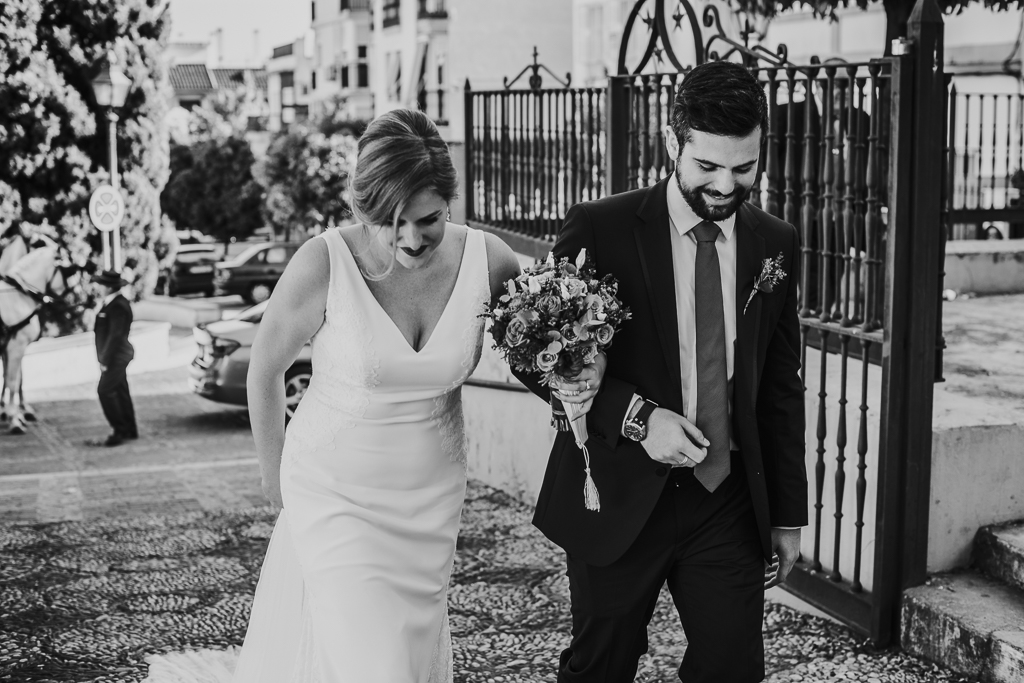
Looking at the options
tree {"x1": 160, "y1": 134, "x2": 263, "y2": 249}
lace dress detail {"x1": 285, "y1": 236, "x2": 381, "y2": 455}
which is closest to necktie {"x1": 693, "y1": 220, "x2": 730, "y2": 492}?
lace dress detail {"x1": 285, "y1": 236, "x2": 381, "y2": 455}

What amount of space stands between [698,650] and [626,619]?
0.22m

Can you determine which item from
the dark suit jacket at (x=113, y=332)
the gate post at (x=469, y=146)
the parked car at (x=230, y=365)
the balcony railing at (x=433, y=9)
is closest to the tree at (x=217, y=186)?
the balcony railing at (x=433, y=9)

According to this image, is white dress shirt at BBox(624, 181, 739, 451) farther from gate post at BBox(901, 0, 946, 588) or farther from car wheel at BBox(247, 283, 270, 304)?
car wheel at BBox(247, 283, 270, 304)

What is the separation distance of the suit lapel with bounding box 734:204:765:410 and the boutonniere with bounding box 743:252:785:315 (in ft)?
0.04

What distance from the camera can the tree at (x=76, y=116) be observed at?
800 inches

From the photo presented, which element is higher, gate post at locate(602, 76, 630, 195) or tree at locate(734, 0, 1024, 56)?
tree at locate(734, 0, 1024, 56)

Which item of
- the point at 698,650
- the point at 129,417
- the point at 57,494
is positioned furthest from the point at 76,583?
the point at 129,417

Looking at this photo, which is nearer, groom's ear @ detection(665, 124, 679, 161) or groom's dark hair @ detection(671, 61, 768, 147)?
groom's dark hair @ detection(671, 61, 768, 147)

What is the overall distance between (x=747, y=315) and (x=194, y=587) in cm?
417

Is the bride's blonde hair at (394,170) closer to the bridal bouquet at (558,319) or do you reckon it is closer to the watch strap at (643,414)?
the bridal bouquet at (558,319)

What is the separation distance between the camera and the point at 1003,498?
5.31 m

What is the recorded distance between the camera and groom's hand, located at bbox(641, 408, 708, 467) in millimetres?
3146

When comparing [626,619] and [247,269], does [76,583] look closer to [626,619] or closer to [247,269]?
[626,619]

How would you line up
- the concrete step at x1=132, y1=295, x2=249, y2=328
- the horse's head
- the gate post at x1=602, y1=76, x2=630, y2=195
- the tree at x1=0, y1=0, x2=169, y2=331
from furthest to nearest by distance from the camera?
the concrete step at x1=132, y1=295, x2=249, y2=328
the tree at x1=0, y1=0, x2=169, y2=331
the horse's head
the gate post at x1=602, y1=76, x2=630, y2=195
